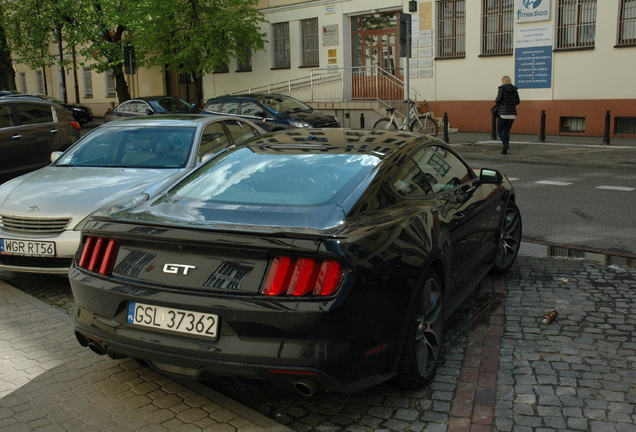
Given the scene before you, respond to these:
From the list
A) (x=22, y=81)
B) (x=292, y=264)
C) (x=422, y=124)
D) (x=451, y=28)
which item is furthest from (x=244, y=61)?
(x=292, y=264)

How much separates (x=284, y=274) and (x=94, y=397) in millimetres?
1476

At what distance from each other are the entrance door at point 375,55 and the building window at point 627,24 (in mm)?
8176

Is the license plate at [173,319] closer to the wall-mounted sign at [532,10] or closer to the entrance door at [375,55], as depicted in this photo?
the wall-mounted sign at [532,10]

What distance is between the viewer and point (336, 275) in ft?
11.4

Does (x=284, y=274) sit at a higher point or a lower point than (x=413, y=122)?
higher

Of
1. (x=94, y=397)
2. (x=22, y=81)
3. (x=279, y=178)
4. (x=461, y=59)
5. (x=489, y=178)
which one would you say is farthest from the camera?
(x=22, y=81)

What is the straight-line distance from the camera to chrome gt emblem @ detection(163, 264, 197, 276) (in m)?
3.67

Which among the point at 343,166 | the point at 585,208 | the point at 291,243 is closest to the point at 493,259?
the point at 343,166

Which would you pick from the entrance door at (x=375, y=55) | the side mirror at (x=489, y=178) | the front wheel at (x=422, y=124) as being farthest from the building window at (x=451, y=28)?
the side mirror at (x=489, y=178)

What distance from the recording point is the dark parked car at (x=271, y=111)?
19.2 metres

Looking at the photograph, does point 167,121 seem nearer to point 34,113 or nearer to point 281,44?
point 34,113

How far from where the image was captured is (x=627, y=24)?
Result: 1970 centimetres

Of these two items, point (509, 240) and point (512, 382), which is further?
point (509, 240)

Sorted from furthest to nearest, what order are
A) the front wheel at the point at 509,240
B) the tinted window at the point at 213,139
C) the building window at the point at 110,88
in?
the building window at the point at 110,88 < the tinted window at the point at 213,139 < the front wheel at the point at 509,240
